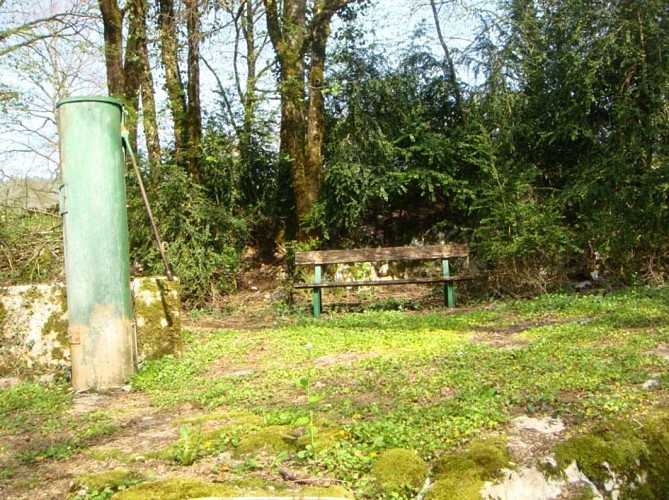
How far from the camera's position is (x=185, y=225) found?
11.0 metres

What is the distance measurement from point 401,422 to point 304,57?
981cm

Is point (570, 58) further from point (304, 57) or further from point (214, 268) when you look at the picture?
point (214, 268)

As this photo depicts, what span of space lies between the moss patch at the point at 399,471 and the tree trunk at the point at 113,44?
11419 millimetres

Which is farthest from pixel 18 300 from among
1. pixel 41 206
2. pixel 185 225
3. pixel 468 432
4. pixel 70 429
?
pixel 41 206

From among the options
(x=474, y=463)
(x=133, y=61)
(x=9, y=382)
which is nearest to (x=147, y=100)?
(x=133, y=61)

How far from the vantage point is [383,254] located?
959 cm

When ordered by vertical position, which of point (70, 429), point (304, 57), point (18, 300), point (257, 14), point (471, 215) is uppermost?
point (257, 14)

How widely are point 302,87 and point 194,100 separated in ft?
7.58

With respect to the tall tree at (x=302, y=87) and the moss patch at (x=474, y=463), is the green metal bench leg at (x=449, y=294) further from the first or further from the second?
the moss patch at (x=474, y=463)

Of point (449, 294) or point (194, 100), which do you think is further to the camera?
point (194, 100)

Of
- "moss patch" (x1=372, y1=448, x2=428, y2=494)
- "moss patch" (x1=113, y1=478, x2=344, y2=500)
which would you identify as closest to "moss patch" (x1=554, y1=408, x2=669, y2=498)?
"moss patch" (x1=372, y1=448, x2=428, y2=494)

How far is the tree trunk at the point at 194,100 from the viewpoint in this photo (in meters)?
11.8

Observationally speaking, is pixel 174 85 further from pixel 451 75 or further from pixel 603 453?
pixel 603 453

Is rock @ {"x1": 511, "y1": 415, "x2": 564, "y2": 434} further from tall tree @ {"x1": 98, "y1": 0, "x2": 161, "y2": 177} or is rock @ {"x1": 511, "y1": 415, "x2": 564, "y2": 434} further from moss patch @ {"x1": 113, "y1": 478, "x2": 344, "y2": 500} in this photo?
tall tree @ {"x1": 98, "y1": 0, "x2": 161, "y2": 177}
